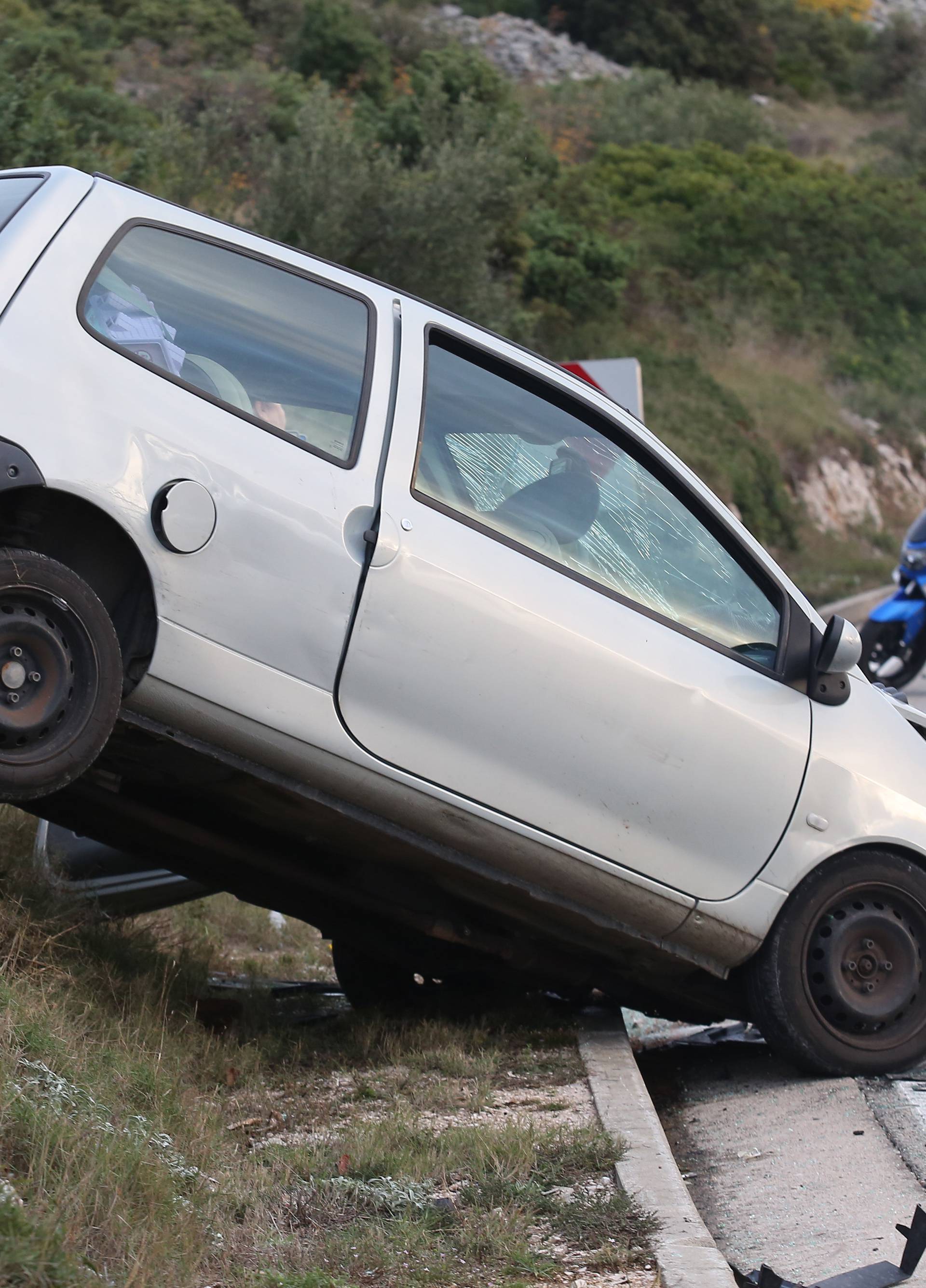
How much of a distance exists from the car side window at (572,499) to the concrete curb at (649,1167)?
135cm

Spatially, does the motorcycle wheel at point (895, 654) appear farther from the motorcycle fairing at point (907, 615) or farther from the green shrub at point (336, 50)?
the green shrub at point (336, 50)

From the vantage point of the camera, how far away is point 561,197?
1143 inches

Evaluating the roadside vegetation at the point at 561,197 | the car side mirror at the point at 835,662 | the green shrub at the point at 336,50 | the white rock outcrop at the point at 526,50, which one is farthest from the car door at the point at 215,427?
the white rock outcrop at the point at 526,50

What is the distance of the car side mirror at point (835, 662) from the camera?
465cm

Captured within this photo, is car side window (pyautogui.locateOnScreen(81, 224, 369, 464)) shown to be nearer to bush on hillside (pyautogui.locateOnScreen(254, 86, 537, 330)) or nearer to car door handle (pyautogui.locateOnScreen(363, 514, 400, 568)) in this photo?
car door handle (pyautogui.locateOnScreen(363, 514, 400, 568))

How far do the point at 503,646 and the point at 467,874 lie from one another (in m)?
0.71

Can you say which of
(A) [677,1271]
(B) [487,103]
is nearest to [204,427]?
(A) [677,1271]

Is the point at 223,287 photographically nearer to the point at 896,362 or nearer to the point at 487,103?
the point at 487,103

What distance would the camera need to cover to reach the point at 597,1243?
130 inches

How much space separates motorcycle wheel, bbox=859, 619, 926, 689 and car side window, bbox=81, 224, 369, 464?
931 cm

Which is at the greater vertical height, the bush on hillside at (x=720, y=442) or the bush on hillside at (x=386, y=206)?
the bush on hillside at (x=386, y=206)

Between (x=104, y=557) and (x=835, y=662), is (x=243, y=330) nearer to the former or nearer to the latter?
(x=104, y=557)

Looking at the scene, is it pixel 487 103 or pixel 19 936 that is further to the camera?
pixel 487 103

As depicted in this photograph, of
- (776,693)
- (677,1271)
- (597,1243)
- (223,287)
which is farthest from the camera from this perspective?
(776,693)
